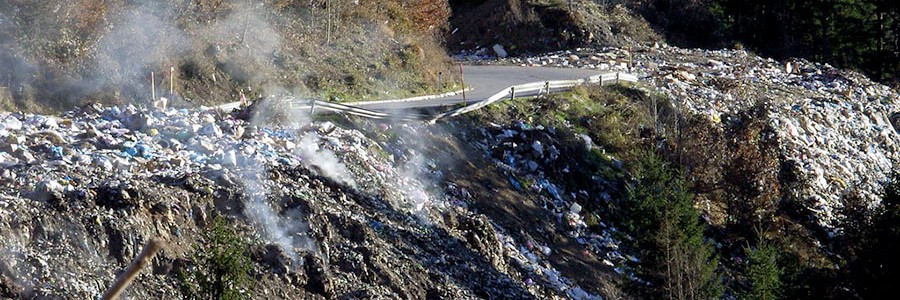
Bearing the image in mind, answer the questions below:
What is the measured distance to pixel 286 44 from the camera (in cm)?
2538

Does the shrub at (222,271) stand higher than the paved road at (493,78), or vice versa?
the shrub at (222,271)

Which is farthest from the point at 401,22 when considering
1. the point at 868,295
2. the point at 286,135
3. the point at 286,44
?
the point at 868,295

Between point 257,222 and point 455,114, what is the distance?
954 centimetres

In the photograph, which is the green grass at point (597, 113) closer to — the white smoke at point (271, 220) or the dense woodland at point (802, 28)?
the white smoke at point (271, 220)

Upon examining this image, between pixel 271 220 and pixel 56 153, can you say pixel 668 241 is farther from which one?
pixel 56 153

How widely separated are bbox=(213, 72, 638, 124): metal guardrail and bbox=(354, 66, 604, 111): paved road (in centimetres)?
61

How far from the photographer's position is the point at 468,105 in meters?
25.2

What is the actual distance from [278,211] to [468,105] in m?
10.1

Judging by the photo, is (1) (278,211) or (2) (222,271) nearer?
(2) (222,271)

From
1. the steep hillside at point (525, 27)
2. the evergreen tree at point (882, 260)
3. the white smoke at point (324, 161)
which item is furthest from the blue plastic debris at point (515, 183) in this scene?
the steep hillside at point (525, 27)

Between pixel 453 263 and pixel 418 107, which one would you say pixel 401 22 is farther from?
pixel 453 263

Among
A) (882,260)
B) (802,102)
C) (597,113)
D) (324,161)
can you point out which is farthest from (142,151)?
(802,102)

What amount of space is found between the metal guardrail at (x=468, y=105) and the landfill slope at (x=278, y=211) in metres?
0.28

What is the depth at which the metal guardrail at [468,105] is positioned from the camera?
20250 millimetres
